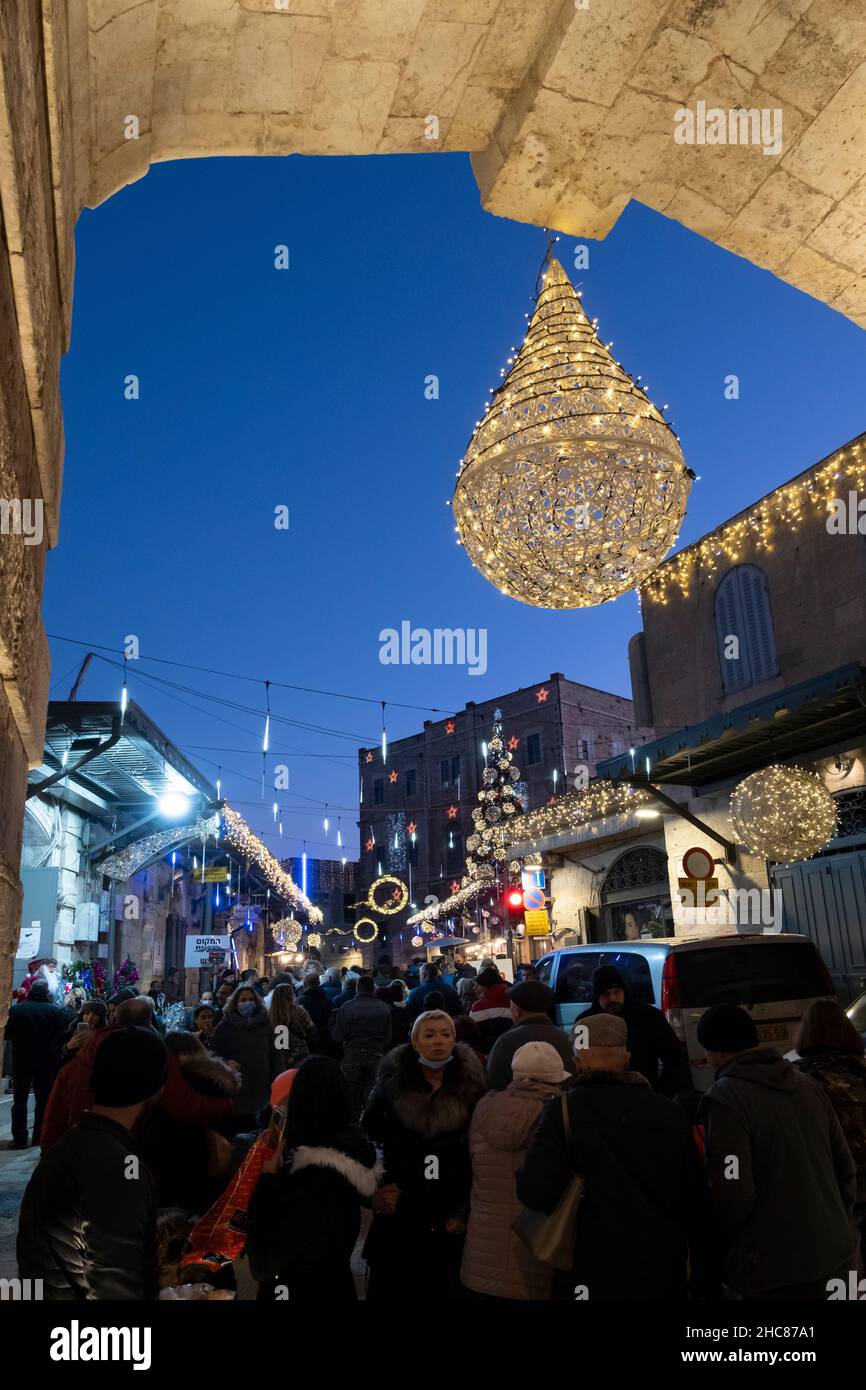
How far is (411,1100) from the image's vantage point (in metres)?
4.16

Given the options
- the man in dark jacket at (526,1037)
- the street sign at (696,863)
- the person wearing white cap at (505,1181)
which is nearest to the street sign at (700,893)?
the street sign at (696,863)

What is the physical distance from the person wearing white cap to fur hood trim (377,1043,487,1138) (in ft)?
1.65

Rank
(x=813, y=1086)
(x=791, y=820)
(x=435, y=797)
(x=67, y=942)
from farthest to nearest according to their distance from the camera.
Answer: (x=435, y=797) < (x=67, y=942) < (x=791, y=820) < (x=813, y=1086)

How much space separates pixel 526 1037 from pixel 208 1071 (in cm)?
176

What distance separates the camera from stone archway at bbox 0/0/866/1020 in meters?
2.73

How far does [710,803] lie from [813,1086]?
1176 centimetres

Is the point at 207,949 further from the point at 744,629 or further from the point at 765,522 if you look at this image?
the point at 765,522

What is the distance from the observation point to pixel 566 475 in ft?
15.0

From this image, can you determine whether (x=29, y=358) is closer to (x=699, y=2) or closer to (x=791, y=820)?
(x=699, y=2)

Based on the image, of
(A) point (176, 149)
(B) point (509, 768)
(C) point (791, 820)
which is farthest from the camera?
(B) point (509, 768)

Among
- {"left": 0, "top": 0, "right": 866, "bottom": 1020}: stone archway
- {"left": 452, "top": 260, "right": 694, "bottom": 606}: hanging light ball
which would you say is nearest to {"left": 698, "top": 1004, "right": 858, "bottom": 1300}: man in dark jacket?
{"left": 0, "top": 0, "right": 866, "bottom": 1020}: stone archway

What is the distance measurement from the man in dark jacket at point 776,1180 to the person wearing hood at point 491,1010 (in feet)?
13.1

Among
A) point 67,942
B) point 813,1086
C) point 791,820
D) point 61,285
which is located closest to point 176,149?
point 61,285

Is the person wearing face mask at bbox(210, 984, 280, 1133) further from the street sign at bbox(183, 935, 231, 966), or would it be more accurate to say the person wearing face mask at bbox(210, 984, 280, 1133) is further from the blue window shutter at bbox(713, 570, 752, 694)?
the street sign at bbox(183, 935, 231, 966)
